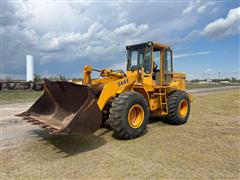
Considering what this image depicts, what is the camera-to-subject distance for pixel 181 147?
4852mm

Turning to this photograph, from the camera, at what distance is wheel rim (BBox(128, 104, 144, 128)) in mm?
5483

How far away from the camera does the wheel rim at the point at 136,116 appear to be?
5.48 metres

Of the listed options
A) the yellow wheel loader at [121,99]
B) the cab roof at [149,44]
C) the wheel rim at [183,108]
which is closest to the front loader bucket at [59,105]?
the yellow wheel loader at [121,99]

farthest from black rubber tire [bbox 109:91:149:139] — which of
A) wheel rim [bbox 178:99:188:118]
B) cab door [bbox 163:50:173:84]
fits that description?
wheel rim [bbox 178:99:188:118]

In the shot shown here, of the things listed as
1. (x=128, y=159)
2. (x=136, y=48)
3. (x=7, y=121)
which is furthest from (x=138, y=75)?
(x=7, y=121)

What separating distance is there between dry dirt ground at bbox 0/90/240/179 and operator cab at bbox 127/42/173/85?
5.70 feet

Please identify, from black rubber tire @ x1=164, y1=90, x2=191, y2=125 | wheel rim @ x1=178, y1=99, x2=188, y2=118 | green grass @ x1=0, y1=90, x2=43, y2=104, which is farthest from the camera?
green grass @ x1=0, y1=90, x2=43, y2=104

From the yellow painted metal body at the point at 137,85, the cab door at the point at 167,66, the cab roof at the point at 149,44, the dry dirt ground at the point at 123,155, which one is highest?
the cab roof at the point at 149,44

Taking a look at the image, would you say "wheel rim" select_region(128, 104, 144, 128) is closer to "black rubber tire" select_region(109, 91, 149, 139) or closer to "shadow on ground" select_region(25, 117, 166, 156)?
"black rubber tire" select_region(109, 91, 149, 139)

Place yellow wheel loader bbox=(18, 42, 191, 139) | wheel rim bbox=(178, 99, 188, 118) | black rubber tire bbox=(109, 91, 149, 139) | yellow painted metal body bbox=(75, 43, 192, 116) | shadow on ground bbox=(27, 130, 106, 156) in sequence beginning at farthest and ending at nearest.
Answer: wheel rim bbox=(178, 99, 188, 118)
yellow painted metal body bbox=(75, 43, 192, 116)
black rubber tire bbox=(109, 91, 149, 139)
shadow on ground bbox=(27, 130, 106, 156)
yellow wheel loader bbox=(18, 42, 191, 139)

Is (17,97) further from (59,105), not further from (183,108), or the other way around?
(183,108)

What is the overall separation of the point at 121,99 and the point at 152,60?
2.17m

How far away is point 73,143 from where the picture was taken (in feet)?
17.0

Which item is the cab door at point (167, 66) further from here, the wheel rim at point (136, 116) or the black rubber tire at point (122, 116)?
the black rubber tire at point (122, 116)
